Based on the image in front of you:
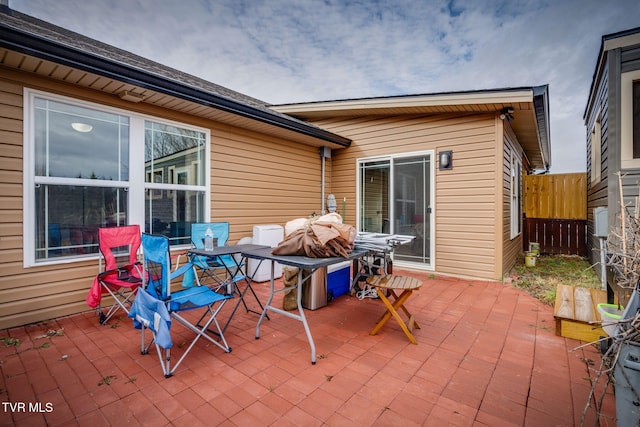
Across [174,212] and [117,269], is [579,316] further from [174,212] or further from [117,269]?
[174,212]

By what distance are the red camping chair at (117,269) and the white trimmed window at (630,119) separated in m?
6.24

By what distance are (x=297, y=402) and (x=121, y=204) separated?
3.32 m

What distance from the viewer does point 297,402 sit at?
5.99ft

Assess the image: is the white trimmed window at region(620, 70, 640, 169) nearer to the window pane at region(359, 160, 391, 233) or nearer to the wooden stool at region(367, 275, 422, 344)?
the window pane at region(359, 160, 391, 233)

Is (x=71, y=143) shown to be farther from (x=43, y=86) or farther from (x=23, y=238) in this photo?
(x=23, y=238)

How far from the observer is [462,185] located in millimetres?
5121

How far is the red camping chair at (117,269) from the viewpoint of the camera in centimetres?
302

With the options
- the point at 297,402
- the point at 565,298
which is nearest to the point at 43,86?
the point at 297,402

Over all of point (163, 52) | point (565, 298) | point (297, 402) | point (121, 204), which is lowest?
point (297, 402)

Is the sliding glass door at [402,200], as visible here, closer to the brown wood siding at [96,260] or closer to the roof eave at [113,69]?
the brown wood siding at [96,260]

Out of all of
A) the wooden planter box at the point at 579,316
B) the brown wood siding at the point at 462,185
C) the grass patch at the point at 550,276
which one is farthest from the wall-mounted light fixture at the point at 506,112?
the wooden planter box at the point at 579,316

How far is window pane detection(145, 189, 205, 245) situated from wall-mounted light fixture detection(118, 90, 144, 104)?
1.17m

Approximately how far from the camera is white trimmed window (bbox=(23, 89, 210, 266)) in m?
3.07

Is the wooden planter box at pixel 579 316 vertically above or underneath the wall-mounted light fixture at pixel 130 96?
underneath
